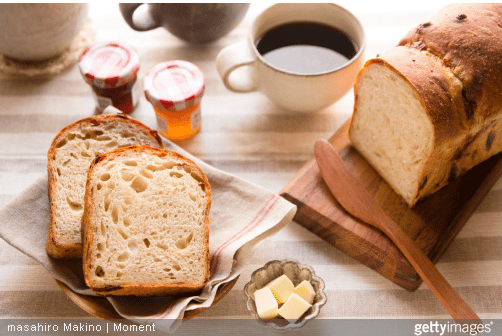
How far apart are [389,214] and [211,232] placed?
642 mm

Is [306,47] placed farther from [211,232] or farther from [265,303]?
[265,303]

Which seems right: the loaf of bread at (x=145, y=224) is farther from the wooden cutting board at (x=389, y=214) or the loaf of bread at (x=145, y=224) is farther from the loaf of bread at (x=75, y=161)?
the wooden cutting board at (x=389, y=214)

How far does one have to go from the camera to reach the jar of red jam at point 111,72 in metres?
2.00

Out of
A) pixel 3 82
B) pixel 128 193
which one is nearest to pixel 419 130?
pixel 128 193

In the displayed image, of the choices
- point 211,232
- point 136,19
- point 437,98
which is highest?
point 437,98

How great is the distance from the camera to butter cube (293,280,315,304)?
1621 mm

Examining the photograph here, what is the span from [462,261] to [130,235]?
3.73 ft

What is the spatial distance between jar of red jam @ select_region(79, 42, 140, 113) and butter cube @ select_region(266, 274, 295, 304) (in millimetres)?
976

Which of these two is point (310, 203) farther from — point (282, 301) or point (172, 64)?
point (172, 64)

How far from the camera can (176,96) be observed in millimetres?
1971

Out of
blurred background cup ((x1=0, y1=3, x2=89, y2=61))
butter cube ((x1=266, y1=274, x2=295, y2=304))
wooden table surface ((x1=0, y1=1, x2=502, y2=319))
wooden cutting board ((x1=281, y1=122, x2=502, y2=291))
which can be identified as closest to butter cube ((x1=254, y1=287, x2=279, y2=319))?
butter cube ((x1=266, y1=274, x2=295, y2=304))

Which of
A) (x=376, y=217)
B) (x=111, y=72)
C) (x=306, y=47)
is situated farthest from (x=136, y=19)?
(x=376, y=217)

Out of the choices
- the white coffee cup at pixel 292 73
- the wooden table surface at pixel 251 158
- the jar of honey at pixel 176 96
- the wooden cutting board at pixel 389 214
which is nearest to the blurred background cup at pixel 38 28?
the wooden table surface at pixel 251 158

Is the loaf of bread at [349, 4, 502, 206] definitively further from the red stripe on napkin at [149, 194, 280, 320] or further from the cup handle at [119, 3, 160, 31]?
the cup handle at [119, 3, 160, 31]
